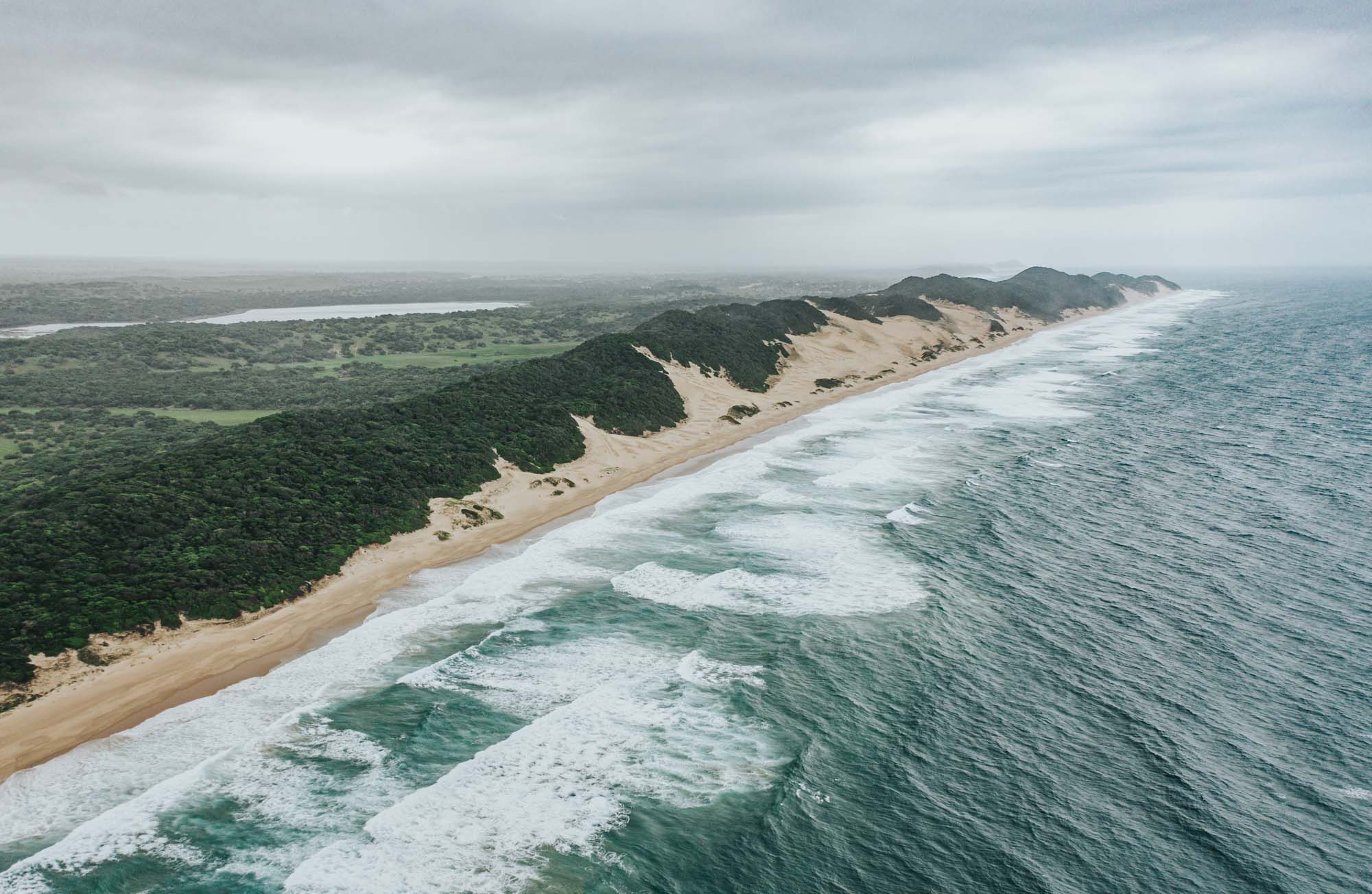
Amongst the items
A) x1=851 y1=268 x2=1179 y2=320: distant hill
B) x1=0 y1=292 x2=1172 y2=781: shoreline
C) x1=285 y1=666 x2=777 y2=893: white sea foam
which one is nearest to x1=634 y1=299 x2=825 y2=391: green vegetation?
x1=0 y1=292 x2=1172 y2=781: shoreline

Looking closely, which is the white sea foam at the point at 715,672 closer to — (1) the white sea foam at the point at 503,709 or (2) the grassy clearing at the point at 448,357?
(1) the white sea foam at the point at 503,709

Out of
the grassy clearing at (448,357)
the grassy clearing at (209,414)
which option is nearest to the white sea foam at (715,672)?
the grassy clearing at (209,414)

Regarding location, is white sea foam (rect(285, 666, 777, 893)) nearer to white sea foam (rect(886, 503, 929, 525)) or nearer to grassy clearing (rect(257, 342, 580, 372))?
white sea foam (rect(886, 503, 929, 525))

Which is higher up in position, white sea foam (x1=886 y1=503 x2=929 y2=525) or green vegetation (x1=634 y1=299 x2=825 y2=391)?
green vegetation (x1=634 y1=299 x2=825 y2=391)

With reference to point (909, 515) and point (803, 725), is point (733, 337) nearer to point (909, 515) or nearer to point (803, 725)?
point (909, 515)

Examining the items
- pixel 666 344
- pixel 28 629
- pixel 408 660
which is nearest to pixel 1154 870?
pixel 408 660

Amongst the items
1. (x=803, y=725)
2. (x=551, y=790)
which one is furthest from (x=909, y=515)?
(x=551, y=790)
